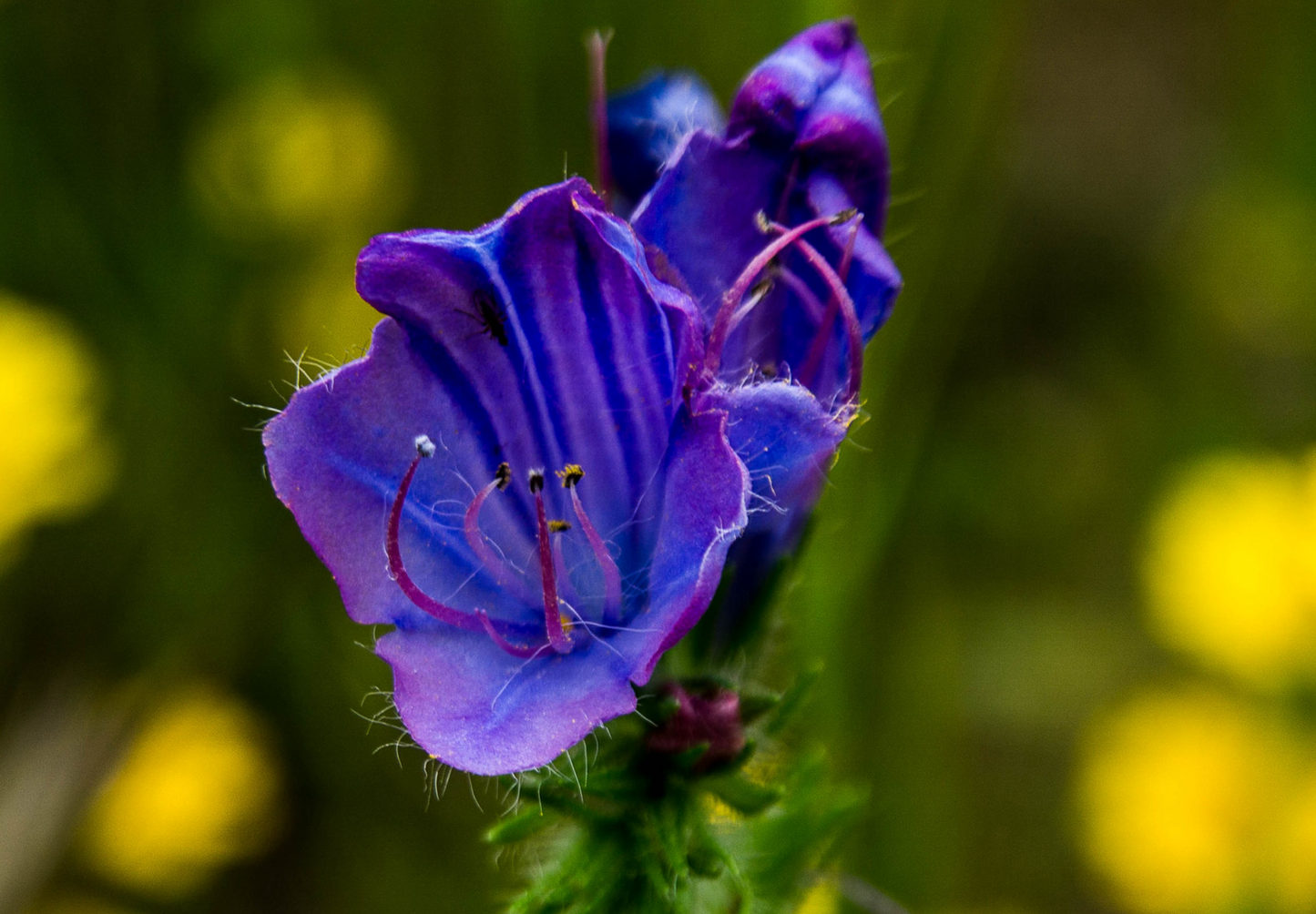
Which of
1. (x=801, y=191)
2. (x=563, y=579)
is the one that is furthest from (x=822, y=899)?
(x=801, y=191)

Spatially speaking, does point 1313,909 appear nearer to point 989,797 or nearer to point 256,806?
point 989,797

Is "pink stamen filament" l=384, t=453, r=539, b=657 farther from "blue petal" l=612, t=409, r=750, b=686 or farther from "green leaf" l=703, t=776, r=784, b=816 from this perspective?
"green leaf" l=703, t=776, r=784, b=816

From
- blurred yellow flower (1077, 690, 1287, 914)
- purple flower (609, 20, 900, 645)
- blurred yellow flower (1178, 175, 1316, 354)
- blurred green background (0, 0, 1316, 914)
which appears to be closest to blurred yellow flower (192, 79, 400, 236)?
blurred green background (0, 0, 1316, 914)

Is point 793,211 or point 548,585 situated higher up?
point 793,211

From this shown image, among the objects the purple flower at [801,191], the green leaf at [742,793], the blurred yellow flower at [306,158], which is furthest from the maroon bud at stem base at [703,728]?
the blurred yellow flower at [306,158]

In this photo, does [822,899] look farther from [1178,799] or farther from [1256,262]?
[1256,262]

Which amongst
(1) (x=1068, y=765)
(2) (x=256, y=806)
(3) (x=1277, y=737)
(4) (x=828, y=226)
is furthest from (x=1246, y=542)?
(2) (x=256, y=806)

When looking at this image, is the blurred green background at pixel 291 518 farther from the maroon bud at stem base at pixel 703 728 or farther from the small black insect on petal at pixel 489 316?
the small black insect on petal at pixel 489 316

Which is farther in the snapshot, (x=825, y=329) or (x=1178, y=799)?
(x=1178, y=799)
